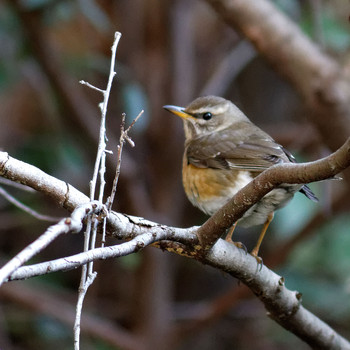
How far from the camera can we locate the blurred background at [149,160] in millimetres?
3787

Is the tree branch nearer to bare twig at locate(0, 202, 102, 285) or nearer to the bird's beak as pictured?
bare twig at locate(0, 202, 102, 285)

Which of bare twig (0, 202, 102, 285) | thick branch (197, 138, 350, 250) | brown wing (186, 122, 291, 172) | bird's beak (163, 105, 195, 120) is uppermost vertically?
bird's beak (163, 105, 195, 120)

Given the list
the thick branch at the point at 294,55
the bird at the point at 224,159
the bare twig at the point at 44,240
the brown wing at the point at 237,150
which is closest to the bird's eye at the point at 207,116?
the bird at the point at 224,159

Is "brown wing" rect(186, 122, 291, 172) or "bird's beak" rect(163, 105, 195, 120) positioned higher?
"bird's beak" rect(163, 105, 195, 120)

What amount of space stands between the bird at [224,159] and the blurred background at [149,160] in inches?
17.9

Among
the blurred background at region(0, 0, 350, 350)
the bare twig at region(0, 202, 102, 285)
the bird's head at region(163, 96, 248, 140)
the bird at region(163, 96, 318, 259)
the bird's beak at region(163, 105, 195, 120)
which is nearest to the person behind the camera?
the bare twig at region(0, 202, 102, 285)

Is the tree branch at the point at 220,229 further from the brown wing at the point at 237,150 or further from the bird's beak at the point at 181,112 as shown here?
the bird's beak at the point at 181,112

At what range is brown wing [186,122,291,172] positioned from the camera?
105 inches

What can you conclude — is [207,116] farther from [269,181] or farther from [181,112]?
[269,181]

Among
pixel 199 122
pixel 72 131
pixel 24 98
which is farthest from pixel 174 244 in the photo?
pixel 24 98

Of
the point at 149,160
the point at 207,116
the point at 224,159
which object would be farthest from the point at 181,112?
the point at 149,160

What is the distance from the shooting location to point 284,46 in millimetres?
3193

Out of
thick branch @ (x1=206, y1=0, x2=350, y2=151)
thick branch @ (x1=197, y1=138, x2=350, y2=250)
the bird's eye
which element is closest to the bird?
the bird's eye

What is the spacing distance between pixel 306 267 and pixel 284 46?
222 centimetres
